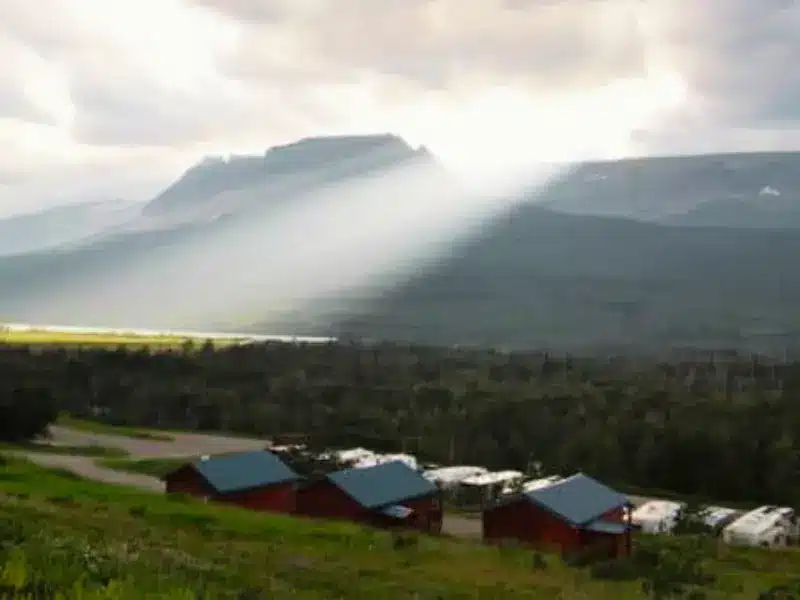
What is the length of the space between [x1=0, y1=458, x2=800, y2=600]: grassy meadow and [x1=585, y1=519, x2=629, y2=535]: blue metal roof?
130 cm

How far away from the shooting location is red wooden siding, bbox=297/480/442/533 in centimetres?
4775

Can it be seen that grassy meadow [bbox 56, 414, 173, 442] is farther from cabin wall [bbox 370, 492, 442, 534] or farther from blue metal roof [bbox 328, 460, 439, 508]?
cabin wall [bbox 370, 492, 442, 534]

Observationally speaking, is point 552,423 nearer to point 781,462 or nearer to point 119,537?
point 781,462

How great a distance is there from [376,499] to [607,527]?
1108 centimetres

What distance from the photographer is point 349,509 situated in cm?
4794

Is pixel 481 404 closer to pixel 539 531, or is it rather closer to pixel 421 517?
→ pixel 421 517

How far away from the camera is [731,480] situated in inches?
2963

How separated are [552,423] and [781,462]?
2047 centimetres

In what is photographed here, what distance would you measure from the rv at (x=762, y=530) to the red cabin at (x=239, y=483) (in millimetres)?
23740

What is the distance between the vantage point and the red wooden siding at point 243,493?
165 feet

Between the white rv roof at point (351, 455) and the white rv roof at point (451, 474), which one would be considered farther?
the white rv roof at point (351, 455)

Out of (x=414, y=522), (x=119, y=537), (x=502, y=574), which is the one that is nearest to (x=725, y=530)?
(x=414, y=522)

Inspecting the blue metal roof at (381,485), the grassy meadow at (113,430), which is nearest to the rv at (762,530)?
the blue metal roof at (381,485)

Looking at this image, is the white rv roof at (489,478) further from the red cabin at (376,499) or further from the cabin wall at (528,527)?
the cabin wall at (528,527)
